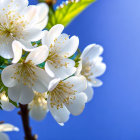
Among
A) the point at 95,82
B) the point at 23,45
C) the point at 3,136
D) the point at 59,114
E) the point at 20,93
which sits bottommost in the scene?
the point at 3,136

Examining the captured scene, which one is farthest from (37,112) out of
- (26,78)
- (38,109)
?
(26,78)

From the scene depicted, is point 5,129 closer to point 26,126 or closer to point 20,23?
point 26,126

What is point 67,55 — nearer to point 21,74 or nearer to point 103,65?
point 21,74

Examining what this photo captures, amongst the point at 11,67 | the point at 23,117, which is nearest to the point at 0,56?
the point at 11,67

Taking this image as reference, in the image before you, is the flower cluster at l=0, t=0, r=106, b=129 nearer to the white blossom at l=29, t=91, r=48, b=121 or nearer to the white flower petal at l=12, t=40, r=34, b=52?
the white flower petal at l=12, t=40, r=34, b=52

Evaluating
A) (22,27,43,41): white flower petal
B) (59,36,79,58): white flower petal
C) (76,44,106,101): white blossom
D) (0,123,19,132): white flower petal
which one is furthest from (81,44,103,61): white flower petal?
(0,123,19,132): white flower petal

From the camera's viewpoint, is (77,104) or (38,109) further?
(38,109)

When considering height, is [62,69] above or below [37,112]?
above
